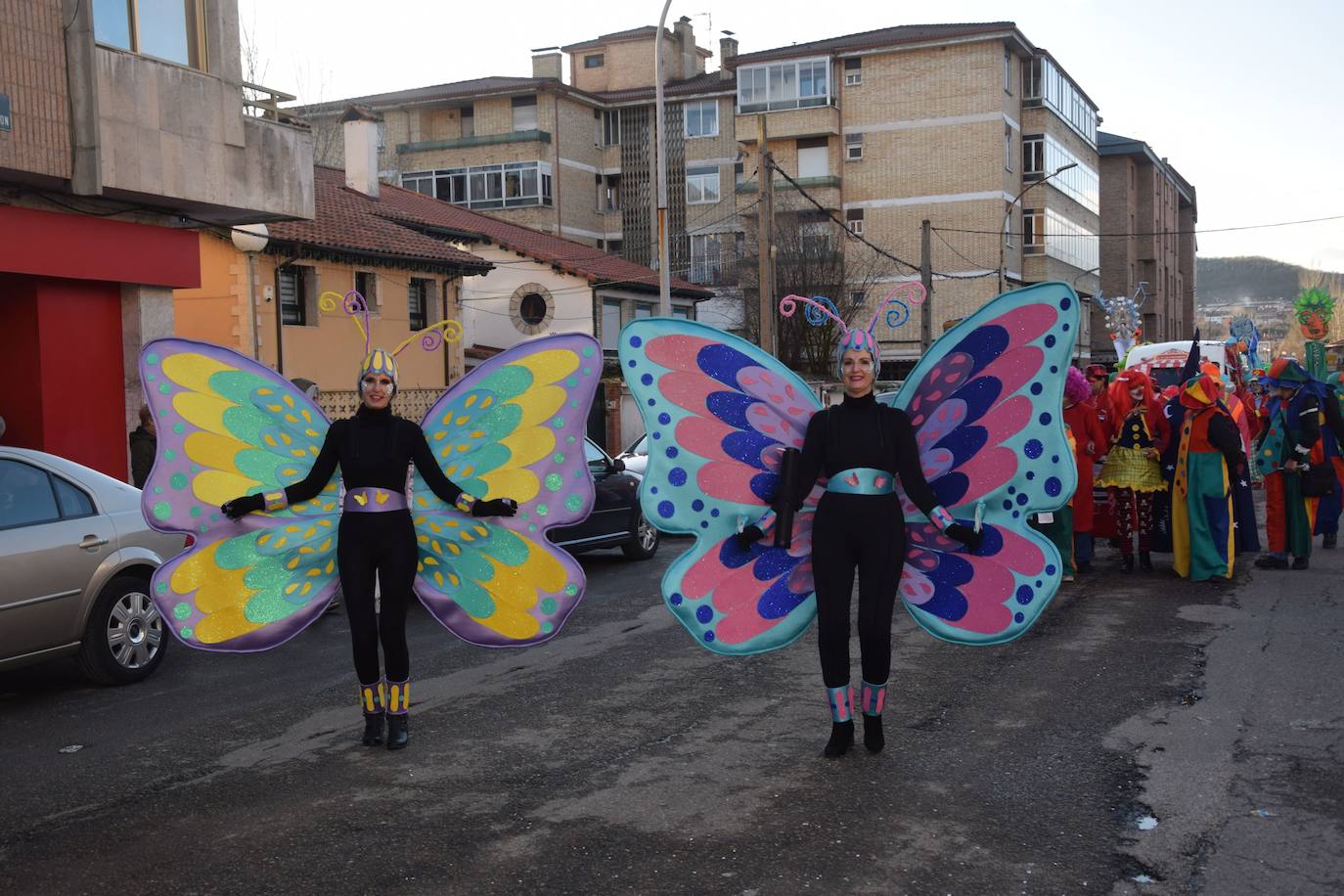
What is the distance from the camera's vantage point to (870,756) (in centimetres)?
627

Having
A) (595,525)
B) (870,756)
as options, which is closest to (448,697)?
(870,756)

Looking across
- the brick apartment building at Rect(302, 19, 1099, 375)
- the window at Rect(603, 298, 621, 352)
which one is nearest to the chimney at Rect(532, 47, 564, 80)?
the brick apartment building at Rect(302, 19, 1099, 375)

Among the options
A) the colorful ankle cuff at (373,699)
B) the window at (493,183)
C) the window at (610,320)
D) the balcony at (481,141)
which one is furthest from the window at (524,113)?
the colorful ankle cuff at (373,699)

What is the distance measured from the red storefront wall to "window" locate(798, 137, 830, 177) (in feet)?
128

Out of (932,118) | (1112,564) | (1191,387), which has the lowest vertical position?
(1112,564)

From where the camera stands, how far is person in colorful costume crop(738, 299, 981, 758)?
20.3 ft

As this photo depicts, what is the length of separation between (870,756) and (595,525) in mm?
8055

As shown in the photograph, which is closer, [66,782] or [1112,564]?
[66,782]

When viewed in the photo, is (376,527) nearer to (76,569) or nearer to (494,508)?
(494,508)

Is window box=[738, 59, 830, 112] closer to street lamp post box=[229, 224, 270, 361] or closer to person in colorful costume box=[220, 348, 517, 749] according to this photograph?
street lamp post box=[229, 224, 270, 361]

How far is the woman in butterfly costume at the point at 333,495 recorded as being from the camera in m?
6.82

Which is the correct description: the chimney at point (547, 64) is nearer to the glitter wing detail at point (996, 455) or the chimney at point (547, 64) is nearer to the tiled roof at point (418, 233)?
the tiled roof at point (418, 233)

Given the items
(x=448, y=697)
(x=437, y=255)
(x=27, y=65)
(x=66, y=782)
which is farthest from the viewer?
(x=437, y=255)

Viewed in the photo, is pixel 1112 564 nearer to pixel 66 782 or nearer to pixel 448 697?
pixel 448 697
